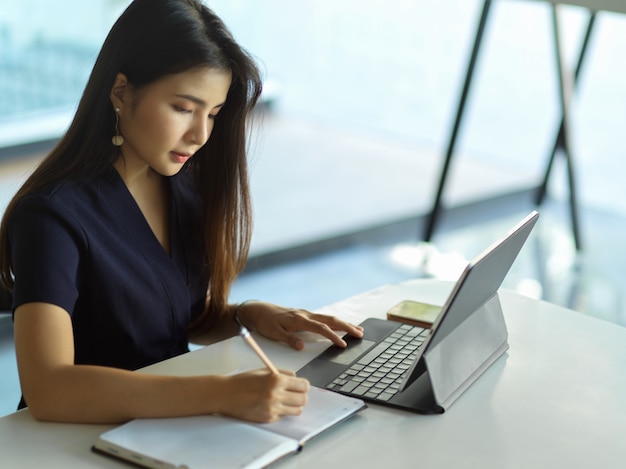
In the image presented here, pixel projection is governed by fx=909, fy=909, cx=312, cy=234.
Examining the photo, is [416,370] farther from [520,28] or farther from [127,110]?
[520,28]

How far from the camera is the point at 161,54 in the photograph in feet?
4.50

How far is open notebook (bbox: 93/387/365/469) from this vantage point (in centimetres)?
106

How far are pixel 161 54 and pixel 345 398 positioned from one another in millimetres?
579

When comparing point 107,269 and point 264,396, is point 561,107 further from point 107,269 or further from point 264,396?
point 264,396

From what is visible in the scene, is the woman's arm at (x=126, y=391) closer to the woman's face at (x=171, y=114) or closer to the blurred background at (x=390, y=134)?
the woman's face at (x=171, y=114)

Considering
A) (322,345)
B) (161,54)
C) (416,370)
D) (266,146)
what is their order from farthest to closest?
(266,146) < (322,345) < (161,54) < (416,370)

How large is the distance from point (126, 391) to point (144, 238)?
350 millimetres

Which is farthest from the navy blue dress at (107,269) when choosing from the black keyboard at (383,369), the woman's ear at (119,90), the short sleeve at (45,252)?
the black keyboard at (383,369)

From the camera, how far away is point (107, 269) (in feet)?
4.52

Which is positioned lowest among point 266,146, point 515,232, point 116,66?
point 266,146

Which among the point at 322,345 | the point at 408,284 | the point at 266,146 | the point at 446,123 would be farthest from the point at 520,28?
the point at 322,345

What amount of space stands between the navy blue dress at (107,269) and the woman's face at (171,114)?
0.08 m

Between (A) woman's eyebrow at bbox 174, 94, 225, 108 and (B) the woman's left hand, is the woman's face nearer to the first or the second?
(A) woman's eyebrow at bbox 174, 94, 225, 108

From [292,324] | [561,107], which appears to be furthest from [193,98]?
[561,107]
